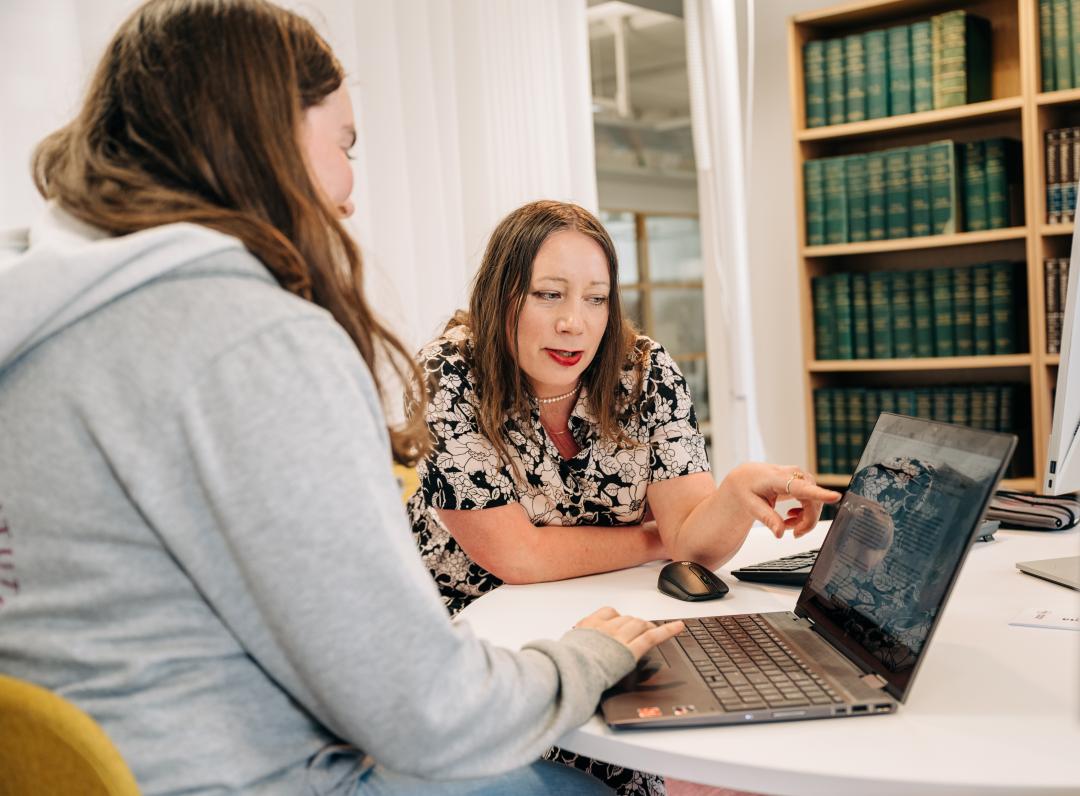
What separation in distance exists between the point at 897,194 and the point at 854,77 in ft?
1.41

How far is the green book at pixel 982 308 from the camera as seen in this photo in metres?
3.15

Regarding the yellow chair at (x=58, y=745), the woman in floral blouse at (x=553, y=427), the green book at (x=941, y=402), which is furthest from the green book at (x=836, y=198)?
the yellow chair at (x=58, y=745)

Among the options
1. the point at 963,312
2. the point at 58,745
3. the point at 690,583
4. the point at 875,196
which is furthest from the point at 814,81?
the point at 58,745

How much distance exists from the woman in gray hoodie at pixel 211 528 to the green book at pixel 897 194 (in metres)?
2.87

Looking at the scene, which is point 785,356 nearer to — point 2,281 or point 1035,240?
point 1035,240

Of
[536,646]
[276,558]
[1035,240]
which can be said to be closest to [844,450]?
[1035,240]

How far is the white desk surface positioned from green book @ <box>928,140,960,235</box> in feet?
7.42

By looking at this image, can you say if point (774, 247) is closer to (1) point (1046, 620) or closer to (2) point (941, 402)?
(2) point (941, 402)

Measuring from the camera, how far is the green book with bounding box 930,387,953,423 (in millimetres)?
3256

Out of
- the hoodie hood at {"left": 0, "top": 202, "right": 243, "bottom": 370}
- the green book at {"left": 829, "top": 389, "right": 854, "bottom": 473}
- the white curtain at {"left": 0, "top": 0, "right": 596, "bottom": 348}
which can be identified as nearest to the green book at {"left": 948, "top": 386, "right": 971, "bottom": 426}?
the green book at {"left": 829, "top": 389, "right": 854, "bottom": 473}

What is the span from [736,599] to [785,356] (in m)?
2.79

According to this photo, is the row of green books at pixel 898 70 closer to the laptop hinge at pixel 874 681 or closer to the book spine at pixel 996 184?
the book spine at pixel 996 184

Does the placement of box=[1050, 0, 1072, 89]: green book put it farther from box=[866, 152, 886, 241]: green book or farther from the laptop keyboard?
the laptop keyboard

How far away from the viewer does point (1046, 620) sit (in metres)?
1.09
